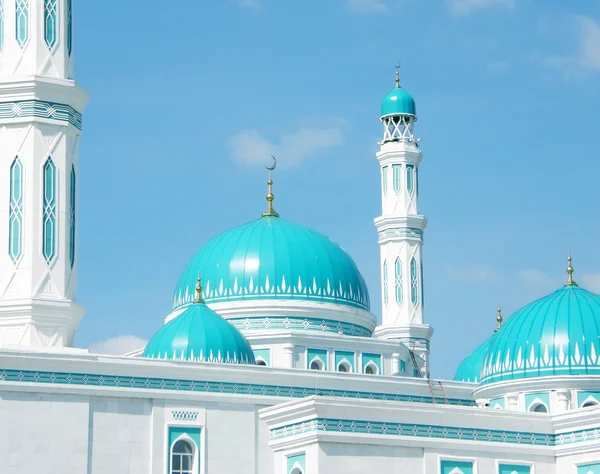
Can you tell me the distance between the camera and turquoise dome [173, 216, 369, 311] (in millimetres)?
28875

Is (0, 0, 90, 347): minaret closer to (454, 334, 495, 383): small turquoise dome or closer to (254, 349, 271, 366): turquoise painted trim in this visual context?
(254, 349, 271, 366): turquoise painted trim

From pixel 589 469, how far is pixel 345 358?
7.81 m

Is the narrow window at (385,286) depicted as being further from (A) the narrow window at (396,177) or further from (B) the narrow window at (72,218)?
(B) the narrow window at (72,218)

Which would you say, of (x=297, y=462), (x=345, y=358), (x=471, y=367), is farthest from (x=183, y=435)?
(x=471, y=367)

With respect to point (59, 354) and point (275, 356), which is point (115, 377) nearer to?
point (59, 354)

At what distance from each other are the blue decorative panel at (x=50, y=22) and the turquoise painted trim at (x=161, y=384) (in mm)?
5539

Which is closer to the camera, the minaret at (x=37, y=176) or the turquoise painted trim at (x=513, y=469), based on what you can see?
the turquoise painted trim at (x=513, y=469)

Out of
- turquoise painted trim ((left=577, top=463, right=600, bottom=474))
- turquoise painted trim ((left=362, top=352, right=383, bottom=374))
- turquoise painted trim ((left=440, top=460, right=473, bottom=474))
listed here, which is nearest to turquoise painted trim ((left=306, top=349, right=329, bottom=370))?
turquoise painted trim ((left=362, top=352, right=383, bottom=374))

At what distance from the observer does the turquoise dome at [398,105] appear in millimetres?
34906

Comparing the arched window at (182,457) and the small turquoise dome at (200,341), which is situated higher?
the small turquoise dome at (200,341)

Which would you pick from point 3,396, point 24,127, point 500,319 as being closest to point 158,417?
point 3,396

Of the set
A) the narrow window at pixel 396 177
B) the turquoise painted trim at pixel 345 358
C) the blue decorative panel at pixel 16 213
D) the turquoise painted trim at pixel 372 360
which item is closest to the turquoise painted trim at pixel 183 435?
the blue decorative panel at pixel 16 213

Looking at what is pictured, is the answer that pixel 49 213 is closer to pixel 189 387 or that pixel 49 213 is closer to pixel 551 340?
pixel 189 387

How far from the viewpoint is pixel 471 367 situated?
33.0 m
